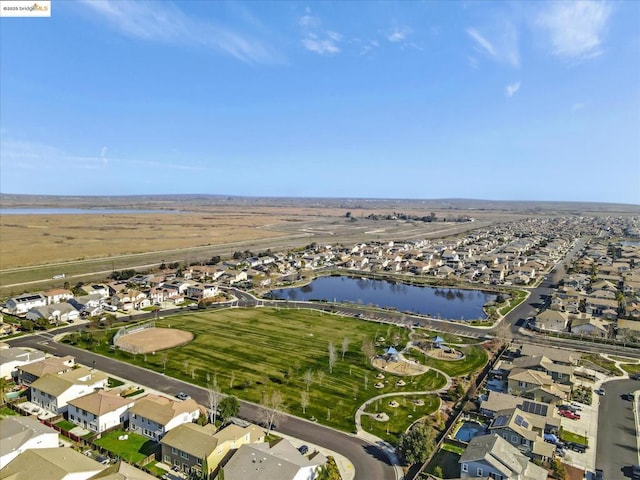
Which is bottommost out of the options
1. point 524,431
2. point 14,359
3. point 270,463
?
point 14,359

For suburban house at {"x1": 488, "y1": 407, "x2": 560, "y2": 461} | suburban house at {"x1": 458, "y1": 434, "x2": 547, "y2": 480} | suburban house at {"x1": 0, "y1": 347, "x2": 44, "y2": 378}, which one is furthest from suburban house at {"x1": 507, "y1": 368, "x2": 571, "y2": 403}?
suburban house at {"x1": 0, "y1": 347, "x2": 44, "y2": 378}

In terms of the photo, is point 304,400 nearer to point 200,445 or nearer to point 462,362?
point 200,445

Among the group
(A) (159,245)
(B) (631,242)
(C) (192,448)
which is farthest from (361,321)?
(B) (631,242)

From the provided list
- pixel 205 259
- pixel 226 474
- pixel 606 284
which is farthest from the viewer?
pixel 205 259

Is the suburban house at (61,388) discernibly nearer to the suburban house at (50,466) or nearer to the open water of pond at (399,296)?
the suburban house at (50,466)

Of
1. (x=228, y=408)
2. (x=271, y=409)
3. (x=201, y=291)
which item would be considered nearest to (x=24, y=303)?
(x=201, y=291)

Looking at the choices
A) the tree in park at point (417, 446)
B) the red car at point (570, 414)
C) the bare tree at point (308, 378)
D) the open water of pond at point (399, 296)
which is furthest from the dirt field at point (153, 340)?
the red car at point (570, 414)

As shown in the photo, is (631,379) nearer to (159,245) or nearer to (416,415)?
(416,415)

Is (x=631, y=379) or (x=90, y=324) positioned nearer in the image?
(x=631, y=379)
